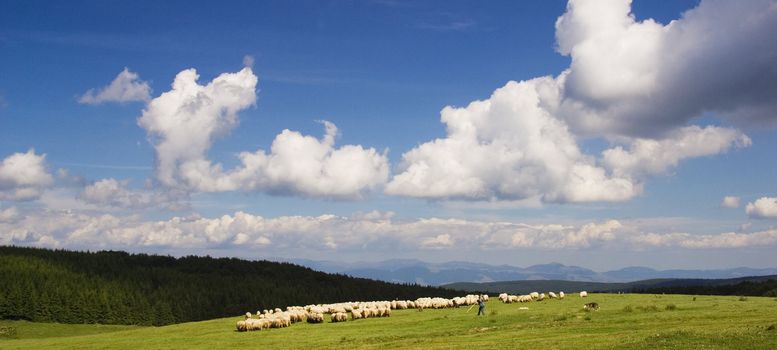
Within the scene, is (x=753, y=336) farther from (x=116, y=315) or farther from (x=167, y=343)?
(x=116, y=315)

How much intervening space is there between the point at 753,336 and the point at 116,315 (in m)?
146

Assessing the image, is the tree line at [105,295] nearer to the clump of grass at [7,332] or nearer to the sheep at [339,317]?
the clump of grass at [7,332]

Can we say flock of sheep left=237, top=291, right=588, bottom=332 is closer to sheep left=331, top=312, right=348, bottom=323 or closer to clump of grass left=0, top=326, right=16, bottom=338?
sheep left=331, top=312, right=348, bottom=323

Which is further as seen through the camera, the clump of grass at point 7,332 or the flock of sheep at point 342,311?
the clump of grass at point 7,332

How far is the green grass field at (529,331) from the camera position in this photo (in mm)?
30781

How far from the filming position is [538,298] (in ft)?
238

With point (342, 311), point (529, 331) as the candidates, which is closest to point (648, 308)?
point (529, 331)

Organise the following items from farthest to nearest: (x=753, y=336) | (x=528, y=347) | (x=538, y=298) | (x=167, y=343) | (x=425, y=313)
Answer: (x=538, y=298), (x=425, y=313), (x=167, y=343), (x=528, y=347), (x=753, y=336)

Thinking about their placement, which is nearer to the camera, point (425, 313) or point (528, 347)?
point (528, 347)

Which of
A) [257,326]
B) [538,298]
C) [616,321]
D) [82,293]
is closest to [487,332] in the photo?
[616,321]

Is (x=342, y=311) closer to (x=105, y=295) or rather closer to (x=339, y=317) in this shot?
(x=339, y=317)

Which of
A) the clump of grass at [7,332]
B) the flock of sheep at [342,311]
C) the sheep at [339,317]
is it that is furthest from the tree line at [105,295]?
the sheep at [339,317]

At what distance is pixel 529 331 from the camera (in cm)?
4084

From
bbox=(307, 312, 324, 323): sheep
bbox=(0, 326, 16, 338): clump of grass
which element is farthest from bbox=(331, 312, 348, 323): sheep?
bbox=(0, 326, 16, 338): clump of grass
